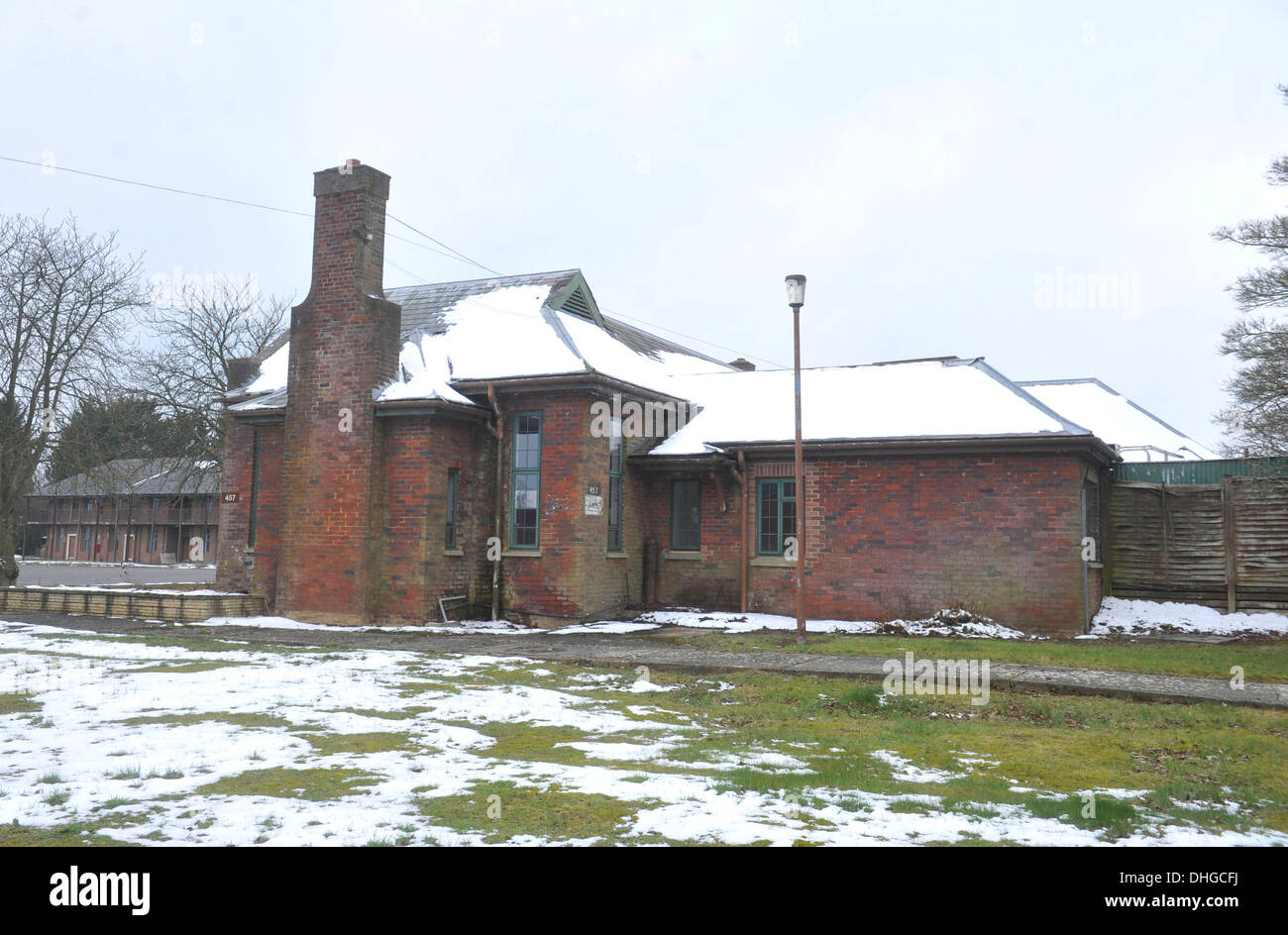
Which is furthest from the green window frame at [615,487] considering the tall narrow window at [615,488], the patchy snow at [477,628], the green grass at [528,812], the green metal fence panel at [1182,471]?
the green grass at [528,812]

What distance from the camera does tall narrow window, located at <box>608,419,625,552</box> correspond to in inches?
693

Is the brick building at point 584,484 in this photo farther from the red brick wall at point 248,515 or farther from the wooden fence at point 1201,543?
the wooden fence at point 1201,543

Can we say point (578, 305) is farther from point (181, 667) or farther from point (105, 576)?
point (105, 576)

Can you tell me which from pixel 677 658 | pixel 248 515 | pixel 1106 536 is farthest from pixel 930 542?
pixel 248 515

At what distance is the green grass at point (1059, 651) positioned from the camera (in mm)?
11375

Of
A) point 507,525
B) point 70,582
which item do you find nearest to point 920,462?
point 507,525

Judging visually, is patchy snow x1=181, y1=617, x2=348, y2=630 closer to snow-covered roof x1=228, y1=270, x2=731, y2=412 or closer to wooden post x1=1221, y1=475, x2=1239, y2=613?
snow-covered roof x1=228, y1=270, x2=731, y2=412

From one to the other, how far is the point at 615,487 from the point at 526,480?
1770 millimetres

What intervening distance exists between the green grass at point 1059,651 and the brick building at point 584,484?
1.56 metres

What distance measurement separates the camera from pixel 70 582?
3147 cm

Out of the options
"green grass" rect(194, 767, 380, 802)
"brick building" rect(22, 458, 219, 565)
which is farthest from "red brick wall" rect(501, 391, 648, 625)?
"brick building" rect(22, 458, 219, 565)

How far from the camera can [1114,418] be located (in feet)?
87.4
